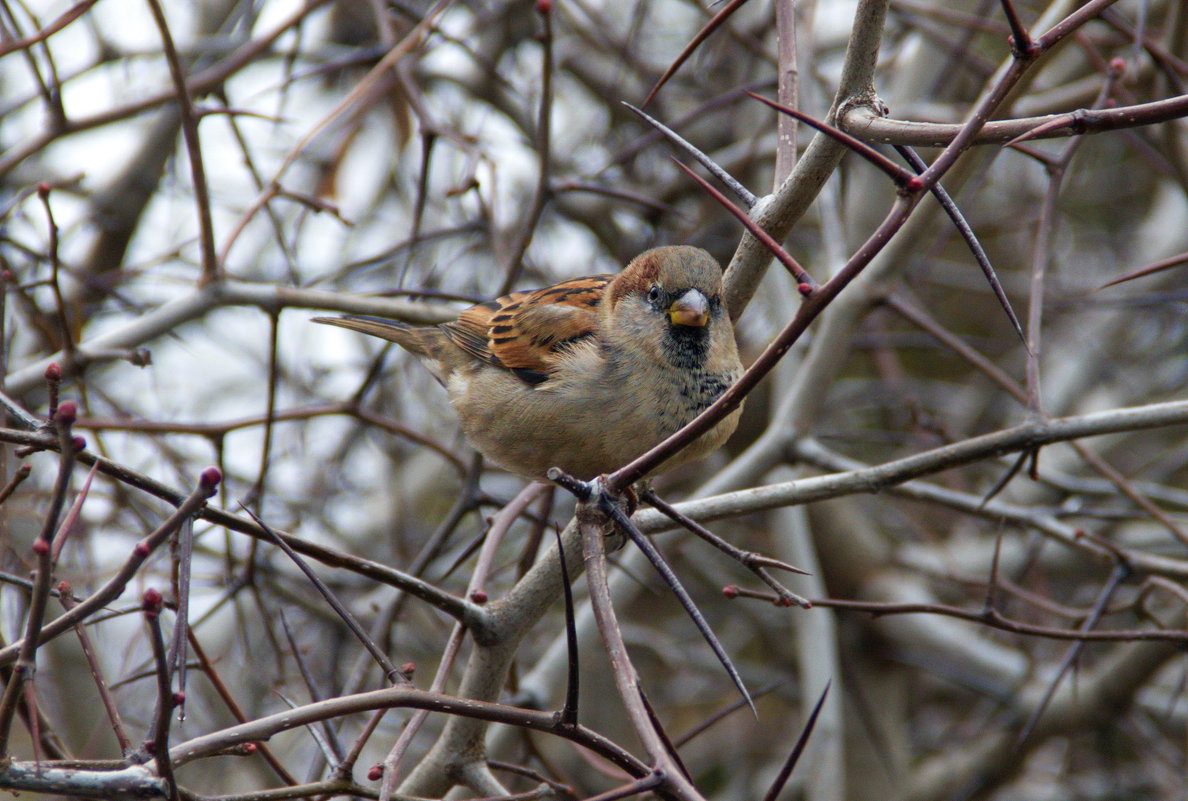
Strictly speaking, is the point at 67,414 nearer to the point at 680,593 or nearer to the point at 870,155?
the point at 680,593

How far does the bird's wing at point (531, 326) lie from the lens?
350 centimetres

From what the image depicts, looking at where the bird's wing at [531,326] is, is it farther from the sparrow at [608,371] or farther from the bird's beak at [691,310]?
the bird's beak at [691,310]

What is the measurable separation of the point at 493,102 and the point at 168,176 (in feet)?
5.84

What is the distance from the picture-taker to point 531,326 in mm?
3680

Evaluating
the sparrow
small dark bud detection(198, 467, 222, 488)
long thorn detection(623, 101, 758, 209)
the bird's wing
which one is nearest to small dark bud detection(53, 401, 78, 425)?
small dark bud detection(198, 467, 222, 488)

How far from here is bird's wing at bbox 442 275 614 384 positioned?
3.50 meters

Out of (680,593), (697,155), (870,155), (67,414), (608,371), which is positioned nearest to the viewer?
(67,414)

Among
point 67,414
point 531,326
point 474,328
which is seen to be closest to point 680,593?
point 67,414

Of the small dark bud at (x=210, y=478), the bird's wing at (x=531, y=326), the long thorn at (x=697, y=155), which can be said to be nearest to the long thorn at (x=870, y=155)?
the long thorn at (x=697, y=155)

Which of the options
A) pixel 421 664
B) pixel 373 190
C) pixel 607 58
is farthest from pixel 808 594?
pixel 373 190

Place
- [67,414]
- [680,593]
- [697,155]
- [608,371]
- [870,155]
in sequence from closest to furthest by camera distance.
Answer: [67,414] → [870,155] → [680,593] → [697,155] → [608,371]

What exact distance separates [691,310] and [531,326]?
33.1 inches

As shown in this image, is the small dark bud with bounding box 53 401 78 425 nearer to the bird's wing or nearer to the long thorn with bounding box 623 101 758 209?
the long thorn with bounding box 623 101 758 209

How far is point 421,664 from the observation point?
6.17 m
